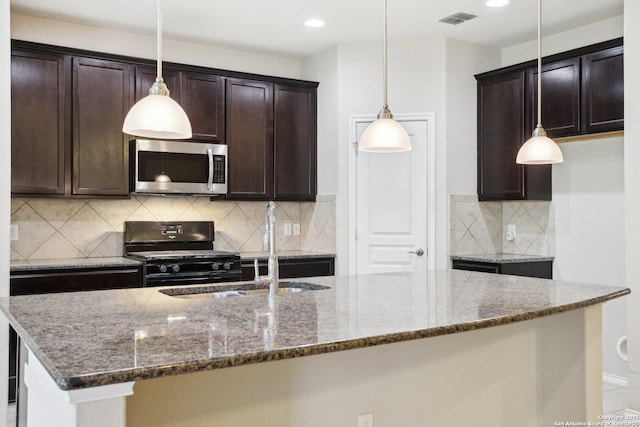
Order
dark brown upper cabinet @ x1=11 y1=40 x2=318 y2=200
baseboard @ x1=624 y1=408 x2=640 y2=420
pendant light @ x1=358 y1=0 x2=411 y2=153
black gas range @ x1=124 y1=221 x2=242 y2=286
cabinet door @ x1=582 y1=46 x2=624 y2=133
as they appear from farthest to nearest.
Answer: black gas range @ x1=124 y1=221 x2=242 y2=286 → dark brown upper cabinet @ x1=11 y1=40 x2=318 y2=200 → cabinet door @ x1=582 y1=46 x2=624 y2=133 → baseboard @ x1=624 y1=408 x2=640 y2=420 → pendant light @ x1=358 y1=0 x2=411 y2=153

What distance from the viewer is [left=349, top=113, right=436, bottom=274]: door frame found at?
464 centimetres

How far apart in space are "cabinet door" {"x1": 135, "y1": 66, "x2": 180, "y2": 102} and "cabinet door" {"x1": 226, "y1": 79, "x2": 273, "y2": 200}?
1.44 ft

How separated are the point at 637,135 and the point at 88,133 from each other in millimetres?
3697

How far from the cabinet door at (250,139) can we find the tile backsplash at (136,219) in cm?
30

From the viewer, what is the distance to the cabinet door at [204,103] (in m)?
4.49

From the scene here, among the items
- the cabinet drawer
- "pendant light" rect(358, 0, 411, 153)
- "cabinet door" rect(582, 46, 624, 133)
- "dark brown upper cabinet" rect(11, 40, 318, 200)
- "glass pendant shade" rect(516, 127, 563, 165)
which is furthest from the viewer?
"dark brown upper cabinet" rect(11, 40, 318, 200)

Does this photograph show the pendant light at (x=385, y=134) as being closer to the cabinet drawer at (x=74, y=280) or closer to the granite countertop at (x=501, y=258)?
the granite countertop at (x=501, y=258)

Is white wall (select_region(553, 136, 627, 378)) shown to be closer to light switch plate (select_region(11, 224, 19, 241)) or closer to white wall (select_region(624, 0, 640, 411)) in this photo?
white wall (select_region(624, 0, 640, 411))

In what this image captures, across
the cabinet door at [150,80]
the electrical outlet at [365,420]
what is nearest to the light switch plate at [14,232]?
the cabinet door at [150,80]

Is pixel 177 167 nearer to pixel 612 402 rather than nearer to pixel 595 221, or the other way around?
pixel 595 221

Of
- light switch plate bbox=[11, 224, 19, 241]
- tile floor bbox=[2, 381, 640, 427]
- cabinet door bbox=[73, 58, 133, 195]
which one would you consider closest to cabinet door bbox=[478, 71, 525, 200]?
tile floor bbox=[2, 381, 640, 427]

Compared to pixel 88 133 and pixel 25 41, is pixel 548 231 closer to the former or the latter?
pixel 88 133

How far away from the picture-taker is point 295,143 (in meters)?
5.02

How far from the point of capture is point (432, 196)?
464cm
